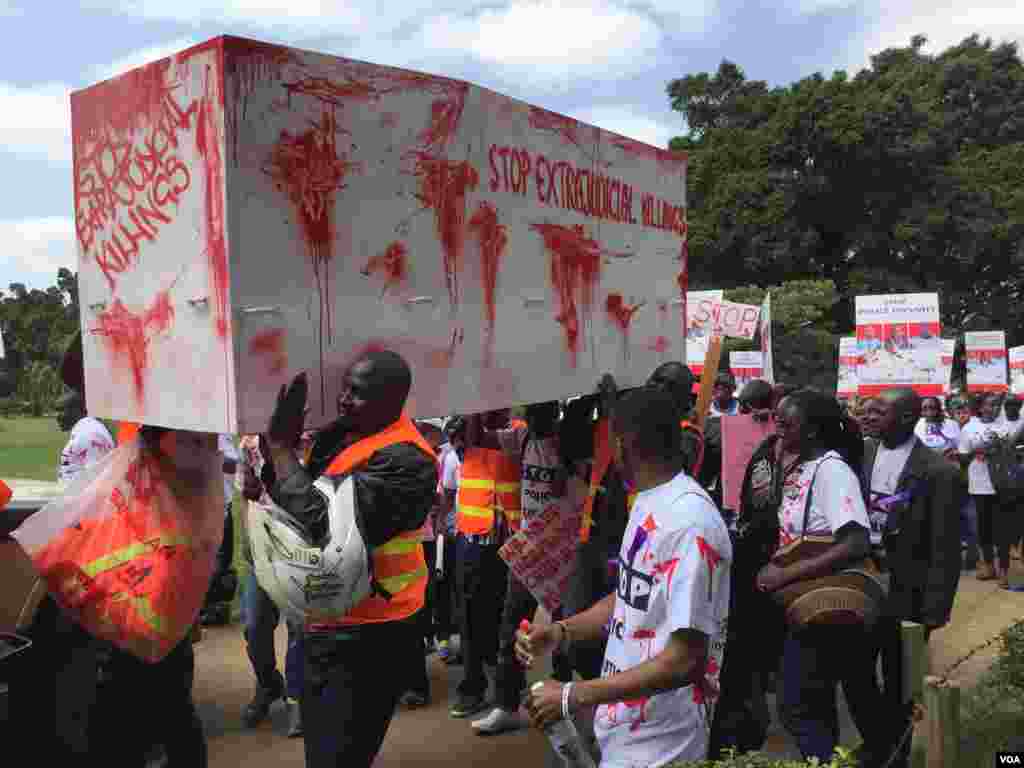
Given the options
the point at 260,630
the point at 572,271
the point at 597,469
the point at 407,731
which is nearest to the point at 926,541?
the point at 597,469

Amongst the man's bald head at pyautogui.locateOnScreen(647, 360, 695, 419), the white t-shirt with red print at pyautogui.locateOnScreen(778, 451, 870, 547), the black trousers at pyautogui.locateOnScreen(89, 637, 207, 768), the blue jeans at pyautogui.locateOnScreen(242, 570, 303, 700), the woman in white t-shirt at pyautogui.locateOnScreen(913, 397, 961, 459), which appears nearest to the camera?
the black trousers at pyautogui.locateOnScreen(89, 637, 207, 768)

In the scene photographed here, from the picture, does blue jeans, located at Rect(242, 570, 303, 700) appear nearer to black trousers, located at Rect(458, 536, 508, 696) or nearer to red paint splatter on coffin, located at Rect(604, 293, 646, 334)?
black trousers, located at Rect(458, 536, 508, 696)

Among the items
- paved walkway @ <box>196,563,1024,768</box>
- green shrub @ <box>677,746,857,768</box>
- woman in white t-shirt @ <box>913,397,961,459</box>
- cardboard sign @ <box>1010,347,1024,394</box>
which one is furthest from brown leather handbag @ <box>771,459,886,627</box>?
cardboard sign @ <box>1010,347,1024,394</box>

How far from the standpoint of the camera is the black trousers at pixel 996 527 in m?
10.3

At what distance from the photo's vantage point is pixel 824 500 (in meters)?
4.07

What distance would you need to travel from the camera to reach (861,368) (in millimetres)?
13586

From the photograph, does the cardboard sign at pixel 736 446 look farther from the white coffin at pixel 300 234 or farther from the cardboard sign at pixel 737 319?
the cardboard sign at pixel 737 319

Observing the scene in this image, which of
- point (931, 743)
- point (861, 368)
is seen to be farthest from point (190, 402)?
point (861, 368)

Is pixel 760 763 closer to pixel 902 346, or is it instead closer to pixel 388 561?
pixel 388 561

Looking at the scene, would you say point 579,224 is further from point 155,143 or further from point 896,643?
point 896,643

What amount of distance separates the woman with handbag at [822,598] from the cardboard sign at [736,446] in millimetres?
2003

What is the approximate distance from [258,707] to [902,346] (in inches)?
409

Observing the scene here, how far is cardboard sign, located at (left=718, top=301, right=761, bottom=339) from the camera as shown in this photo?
36.5 feet

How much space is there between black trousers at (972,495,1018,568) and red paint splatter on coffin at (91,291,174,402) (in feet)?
30.7
